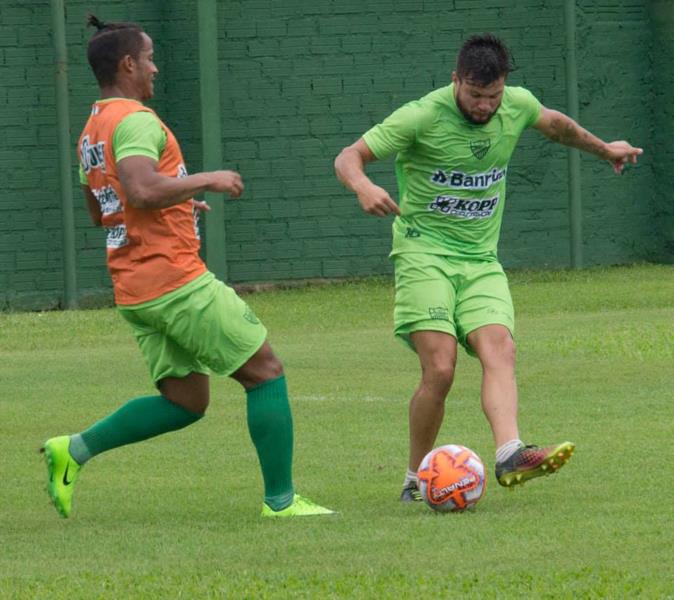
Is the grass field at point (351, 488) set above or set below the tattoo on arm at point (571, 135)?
below

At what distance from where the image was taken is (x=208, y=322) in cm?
675

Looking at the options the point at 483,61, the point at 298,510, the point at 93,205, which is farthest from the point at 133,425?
the point at 483,61

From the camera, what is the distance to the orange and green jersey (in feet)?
22.2

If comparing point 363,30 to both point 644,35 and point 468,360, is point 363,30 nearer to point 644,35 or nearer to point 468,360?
point 644,35

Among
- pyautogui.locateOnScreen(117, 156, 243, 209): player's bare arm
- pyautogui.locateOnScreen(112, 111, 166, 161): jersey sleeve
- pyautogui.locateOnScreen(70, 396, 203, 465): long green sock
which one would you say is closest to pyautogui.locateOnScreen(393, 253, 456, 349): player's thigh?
pyautogui.locateOnScreen(70, 396, 203, 465): long green sock

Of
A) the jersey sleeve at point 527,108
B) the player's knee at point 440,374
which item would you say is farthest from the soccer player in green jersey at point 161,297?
the jersey sleeve at point 527,108

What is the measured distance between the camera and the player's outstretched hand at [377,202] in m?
6.78

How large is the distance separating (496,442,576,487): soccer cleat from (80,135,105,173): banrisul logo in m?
1.96

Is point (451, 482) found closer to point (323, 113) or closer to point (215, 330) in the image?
point (215, 330)

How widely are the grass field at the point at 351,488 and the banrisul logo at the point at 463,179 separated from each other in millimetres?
1313

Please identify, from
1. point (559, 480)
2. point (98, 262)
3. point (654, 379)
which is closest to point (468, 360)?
point (654, 379)

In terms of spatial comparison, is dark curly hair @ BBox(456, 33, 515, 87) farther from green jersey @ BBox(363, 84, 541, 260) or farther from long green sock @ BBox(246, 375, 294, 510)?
long green sock @ BBox(246, 375, 294, 510)

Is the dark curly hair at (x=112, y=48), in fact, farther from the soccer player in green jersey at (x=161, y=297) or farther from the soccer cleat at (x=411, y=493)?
the soccer cleat at (x=411, y=493)

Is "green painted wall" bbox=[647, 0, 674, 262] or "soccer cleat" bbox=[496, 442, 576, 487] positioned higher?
"green painted wall" bbox=[647, 0, 674, 262]
